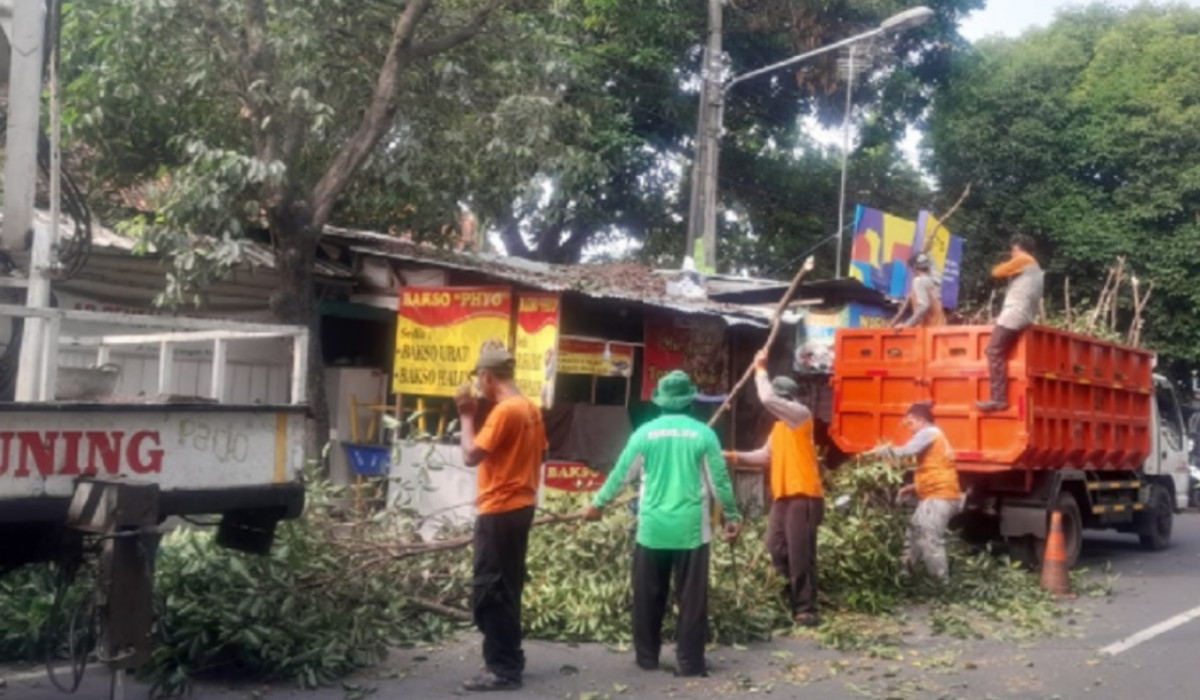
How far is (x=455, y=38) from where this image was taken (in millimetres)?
12898

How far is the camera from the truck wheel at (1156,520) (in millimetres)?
16062

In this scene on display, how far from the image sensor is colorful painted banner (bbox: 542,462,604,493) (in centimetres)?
1247

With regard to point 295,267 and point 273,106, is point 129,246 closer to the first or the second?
point 295,267

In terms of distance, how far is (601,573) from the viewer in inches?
368

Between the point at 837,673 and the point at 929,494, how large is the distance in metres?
3.32

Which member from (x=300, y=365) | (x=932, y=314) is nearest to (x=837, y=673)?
(x=300, y=365)

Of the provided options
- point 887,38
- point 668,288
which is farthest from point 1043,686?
point 887,38

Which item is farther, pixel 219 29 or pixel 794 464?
pixel 219 29

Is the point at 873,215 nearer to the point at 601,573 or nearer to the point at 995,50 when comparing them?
the point at 601,573

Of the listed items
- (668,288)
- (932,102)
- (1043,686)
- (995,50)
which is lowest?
(1043,686)

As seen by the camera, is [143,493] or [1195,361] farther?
[1195,361]

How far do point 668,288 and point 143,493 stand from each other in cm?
973

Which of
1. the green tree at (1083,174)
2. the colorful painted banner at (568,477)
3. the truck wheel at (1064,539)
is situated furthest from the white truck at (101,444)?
the green tree at (1083,174)

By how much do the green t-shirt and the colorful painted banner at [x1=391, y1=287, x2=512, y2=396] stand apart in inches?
209
